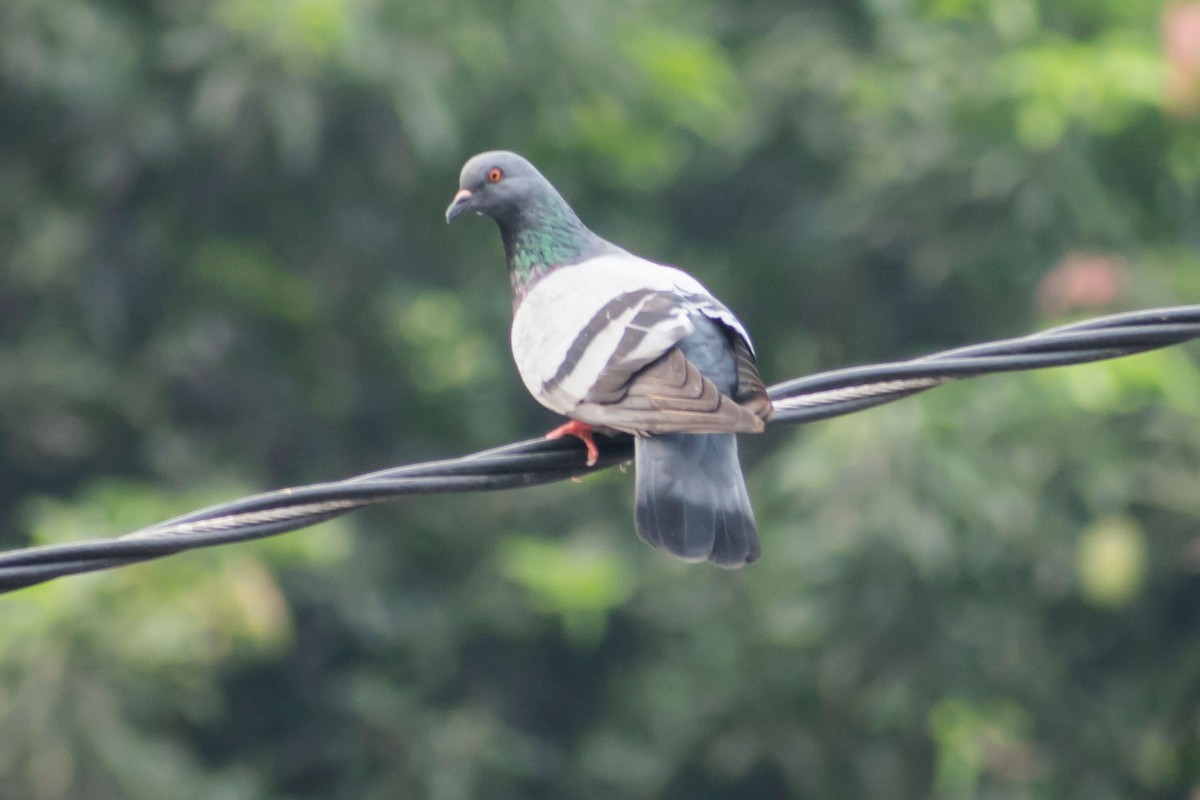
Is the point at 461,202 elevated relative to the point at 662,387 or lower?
elevated

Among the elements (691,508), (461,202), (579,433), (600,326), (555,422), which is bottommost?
(555,422)

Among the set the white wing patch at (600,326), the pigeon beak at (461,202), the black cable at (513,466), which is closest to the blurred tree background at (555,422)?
the pigeon beak at (461,202)

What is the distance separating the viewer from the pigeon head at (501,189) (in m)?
4.77

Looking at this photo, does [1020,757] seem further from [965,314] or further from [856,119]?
[856,119]

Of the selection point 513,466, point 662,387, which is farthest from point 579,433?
point 513,466

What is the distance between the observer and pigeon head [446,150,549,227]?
4.77m

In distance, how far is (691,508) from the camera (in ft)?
10.9

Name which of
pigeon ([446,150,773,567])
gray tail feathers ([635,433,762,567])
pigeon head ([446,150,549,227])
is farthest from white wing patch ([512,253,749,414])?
pigeon head ([446,150,549,227])

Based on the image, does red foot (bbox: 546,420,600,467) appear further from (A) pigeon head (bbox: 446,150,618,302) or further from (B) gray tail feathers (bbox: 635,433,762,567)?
(A) pigeon head (bbox: 446,150,618,302)

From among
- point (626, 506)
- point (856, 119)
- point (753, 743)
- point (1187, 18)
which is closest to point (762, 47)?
point (856, 119)

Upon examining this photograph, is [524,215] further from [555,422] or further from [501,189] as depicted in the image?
[555,422]

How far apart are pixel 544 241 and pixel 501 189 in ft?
0.65

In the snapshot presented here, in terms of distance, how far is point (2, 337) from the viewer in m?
9.78

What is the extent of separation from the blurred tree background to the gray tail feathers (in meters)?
3.90
